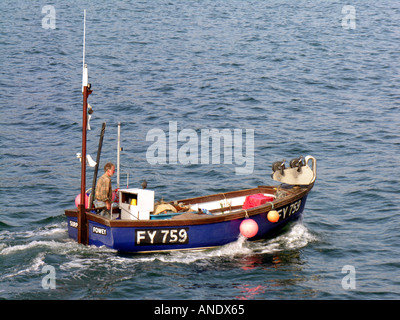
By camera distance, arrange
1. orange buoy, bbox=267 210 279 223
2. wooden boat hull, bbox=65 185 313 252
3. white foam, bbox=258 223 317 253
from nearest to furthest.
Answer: wooden boat hull, bbox=65 185 313 252, orange buoy, bbox=267 210 279 223, white foam, bbox=258 223 317 253

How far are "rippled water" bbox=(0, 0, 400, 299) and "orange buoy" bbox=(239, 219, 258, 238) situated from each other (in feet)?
1.98

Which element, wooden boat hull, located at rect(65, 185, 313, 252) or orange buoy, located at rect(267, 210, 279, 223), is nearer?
wooden boat hull, located at rect(65, 185, 313, 252)

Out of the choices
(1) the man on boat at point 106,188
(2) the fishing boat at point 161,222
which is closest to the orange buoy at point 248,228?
(2) the fishing boat at point 161,222

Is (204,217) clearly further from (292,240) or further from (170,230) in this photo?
(292,240)

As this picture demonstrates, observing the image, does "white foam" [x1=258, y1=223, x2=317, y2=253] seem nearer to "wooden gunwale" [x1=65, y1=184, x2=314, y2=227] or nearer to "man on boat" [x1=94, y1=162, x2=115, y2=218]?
"wooden gunwale" [x1=65, y1=184, x2=314, y2=227]

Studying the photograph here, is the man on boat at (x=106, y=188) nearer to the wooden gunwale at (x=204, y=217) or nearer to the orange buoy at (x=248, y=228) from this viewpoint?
the wooden gunwale at (x=204, y=217)

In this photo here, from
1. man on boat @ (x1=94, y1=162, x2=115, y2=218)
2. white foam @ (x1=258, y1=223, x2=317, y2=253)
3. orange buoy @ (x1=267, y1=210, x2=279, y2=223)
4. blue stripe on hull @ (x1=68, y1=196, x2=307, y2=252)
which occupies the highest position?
man on boat @ (x1=94, y1=162, x2=115, y2=218)

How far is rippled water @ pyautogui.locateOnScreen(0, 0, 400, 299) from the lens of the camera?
1817cm

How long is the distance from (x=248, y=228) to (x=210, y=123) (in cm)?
1479

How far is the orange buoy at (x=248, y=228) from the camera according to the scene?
19141mm

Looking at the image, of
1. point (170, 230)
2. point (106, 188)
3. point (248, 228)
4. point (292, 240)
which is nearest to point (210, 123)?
point (292, 240)

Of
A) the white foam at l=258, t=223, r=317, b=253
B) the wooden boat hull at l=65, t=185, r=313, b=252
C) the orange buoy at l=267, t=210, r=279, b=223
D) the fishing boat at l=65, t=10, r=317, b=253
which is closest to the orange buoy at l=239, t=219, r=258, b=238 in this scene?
the fishing boat at l=65, t=10, r=317, b=253

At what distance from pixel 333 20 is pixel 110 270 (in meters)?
42.3

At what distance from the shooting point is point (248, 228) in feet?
62.7
